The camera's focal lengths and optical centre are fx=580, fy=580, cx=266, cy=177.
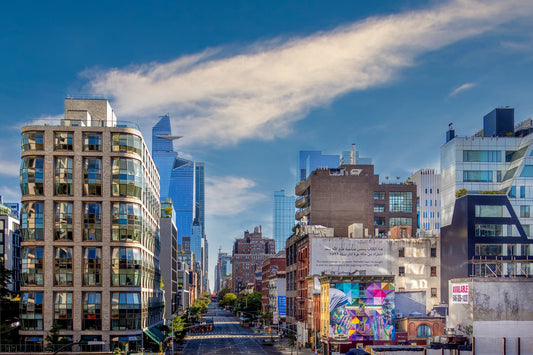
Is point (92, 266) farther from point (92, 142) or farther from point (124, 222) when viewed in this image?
point (92, 142)

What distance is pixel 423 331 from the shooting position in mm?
90250

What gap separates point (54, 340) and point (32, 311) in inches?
257

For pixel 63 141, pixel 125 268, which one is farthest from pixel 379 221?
pixel 63 141

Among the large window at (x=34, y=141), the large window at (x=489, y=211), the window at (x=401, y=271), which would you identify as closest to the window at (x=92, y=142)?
the large window at (x=34, y=141)

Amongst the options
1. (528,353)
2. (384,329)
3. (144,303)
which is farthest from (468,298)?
(144,303)

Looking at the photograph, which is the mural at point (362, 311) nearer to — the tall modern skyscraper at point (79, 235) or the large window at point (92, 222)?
the tall modern skyscraper at point (79, 235)

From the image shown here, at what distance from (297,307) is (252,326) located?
247 ft

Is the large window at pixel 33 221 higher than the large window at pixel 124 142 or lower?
lower

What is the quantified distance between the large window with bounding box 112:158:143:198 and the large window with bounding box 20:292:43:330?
61.2ft

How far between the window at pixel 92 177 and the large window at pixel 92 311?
49.2 ft

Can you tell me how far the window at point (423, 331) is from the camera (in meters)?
89.8

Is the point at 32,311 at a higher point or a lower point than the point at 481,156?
lower

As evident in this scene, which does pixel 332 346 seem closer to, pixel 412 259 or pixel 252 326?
pixel 412 259

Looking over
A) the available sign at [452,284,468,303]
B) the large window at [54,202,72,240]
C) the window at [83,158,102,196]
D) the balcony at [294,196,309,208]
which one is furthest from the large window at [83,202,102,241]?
the balcony at [294,196,309,208]
